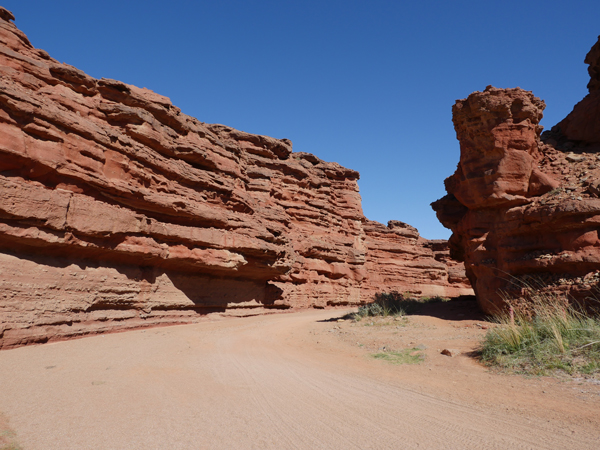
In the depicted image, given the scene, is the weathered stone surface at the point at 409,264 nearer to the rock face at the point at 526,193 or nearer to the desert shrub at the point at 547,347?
the rock face at the point at 526,193

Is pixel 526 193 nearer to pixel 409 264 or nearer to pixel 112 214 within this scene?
pixel 112 214

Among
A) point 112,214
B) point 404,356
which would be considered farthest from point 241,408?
point 112,214

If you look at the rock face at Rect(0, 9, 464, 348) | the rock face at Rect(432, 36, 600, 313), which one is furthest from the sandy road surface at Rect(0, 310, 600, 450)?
the rock face at Rect(432, 36, 600, 313)

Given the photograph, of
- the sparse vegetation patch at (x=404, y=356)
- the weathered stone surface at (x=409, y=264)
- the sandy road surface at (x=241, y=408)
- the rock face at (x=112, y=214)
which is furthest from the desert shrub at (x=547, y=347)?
the weathered stone surface at (x=409, y=264)

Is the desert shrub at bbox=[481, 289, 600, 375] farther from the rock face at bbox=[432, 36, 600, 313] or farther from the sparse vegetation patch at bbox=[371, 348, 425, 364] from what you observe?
the rock face at bbox=[432, 36, 600, 313]

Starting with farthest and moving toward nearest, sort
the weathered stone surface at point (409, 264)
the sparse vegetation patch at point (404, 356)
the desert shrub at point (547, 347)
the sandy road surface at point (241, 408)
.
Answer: the weathered stone surface at point (409, 264)
the sparse vegetation patch at point (404, 356)
the desert shrub at point (547, 347)
the sandy road surface at point (241, 408)

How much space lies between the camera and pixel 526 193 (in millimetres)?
14211

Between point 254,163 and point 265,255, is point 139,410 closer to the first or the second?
point 265,255

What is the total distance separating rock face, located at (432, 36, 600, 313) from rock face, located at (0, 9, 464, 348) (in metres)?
10.3

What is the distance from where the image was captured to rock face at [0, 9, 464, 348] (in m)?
8.99

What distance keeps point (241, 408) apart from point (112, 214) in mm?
9279

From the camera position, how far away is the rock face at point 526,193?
38.4 feet

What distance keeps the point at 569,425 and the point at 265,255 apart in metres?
15.3

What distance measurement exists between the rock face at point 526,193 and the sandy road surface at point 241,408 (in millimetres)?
8565
